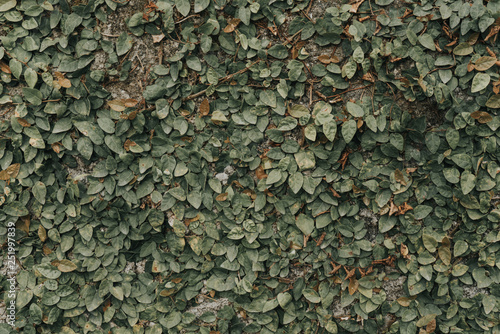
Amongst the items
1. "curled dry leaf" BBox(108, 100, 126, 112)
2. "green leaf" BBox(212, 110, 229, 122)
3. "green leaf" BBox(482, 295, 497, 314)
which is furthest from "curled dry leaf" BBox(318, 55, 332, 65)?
"green leaf" BBox(482, 295, 497, 314)

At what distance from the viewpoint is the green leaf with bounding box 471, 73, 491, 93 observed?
5.57ft

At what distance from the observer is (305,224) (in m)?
1.88

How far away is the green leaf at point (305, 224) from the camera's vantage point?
1.88 m

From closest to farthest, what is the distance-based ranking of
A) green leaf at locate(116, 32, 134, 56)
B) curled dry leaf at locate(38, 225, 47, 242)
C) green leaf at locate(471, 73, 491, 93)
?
1. green leaf at locate(471, 73, 491, 93)
2. green leaf at locate(116, 32, 134, 56)
3. curled dry leaf at locate(38, 225, 47, 242)

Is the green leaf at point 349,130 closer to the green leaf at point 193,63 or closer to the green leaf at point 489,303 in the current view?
the green leaf at point 193,63

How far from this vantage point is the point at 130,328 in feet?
6.54

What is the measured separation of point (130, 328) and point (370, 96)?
5.76ft

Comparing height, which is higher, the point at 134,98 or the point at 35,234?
the point at 134,98

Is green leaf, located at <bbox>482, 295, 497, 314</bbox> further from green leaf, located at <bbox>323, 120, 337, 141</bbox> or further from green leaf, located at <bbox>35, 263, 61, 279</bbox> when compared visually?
green leaf, located at <bbox>35, 263, 61, 279</bbox>

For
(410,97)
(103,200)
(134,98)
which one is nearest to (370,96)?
(410,97)

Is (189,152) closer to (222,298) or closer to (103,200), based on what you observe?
(103,200)

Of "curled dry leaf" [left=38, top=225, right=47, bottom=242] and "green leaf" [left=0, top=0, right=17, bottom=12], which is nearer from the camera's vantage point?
"green leaf" [left=0, top=0, right=17, bottom=12]

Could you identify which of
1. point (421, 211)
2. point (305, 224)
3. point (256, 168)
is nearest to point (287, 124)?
point (256, 168)

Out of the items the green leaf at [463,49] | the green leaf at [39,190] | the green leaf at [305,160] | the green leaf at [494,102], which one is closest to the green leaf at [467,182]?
the green leaf at [494,102]
